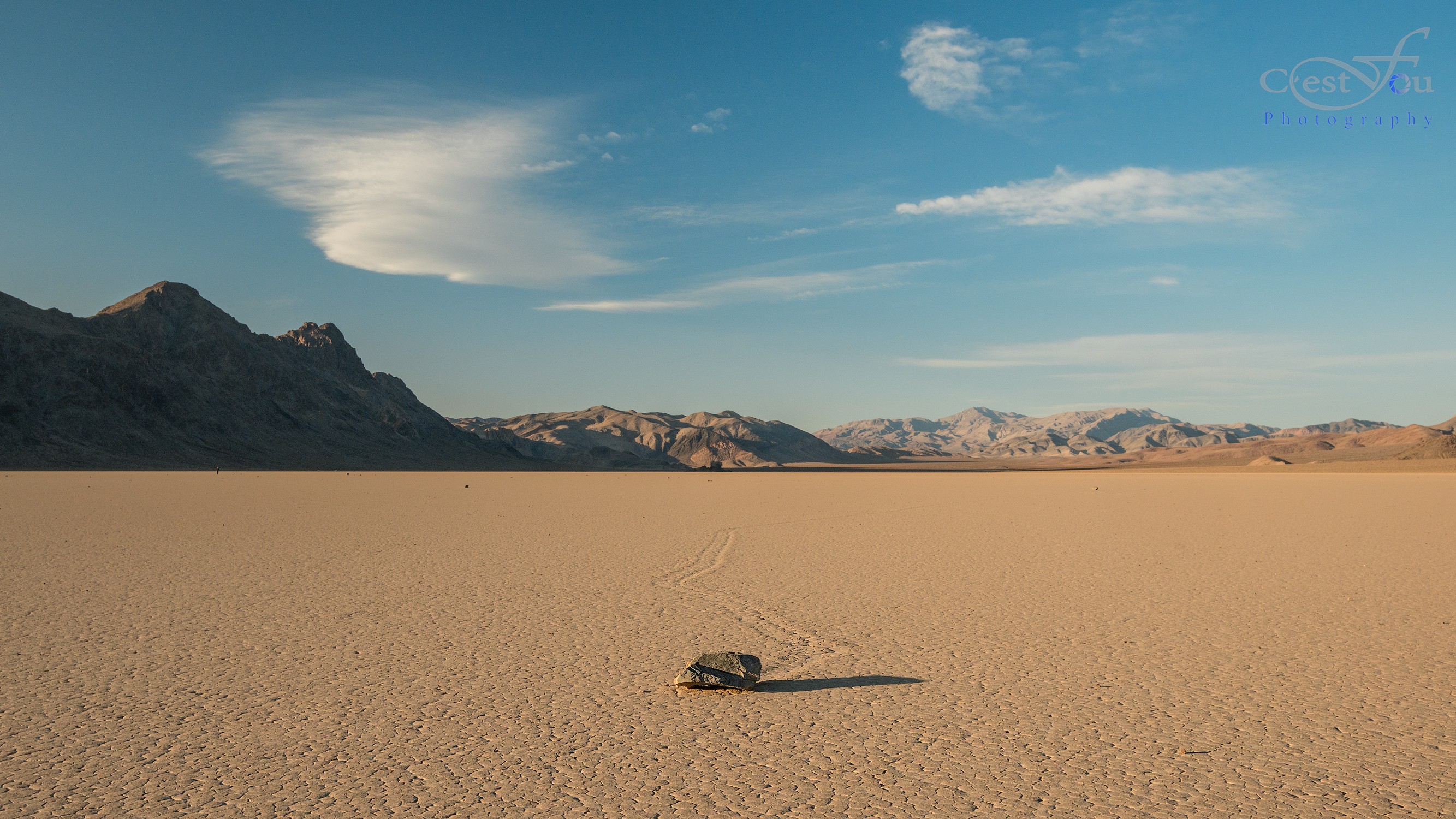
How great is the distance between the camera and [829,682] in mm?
6879

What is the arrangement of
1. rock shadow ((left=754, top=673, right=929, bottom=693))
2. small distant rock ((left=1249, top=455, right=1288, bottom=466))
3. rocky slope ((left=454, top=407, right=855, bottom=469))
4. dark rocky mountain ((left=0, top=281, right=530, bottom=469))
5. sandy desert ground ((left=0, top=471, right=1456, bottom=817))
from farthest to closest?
1. rocky slope ((left=454, top=407, right=855, bottom=469))
2. small distant rock ((left=1249, top=455, right=1288, bottom=466))
3. dark rocky mountain ((left=0, top=281, right=530, bottom=469))
4. rock shadow ((left=754, top=673, right=929, bottom=693))
5. sandy desert ground ((left=0, top=471, right=1456, bottom=817))

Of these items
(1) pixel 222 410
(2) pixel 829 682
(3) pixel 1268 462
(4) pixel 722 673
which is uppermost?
(1) pixel 222 410

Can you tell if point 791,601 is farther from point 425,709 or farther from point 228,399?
point 228,399

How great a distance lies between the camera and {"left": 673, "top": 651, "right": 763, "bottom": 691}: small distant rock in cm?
655

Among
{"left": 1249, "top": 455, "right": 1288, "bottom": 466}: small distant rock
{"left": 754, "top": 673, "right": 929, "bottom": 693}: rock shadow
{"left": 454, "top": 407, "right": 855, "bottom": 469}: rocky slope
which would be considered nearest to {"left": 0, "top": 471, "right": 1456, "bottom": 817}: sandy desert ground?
{"left": 754, "top": 673, "right": 929, "bottom": 693}: rock shadow

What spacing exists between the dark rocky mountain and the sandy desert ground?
8325 centimetres

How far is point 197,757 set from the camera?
16.9 ft

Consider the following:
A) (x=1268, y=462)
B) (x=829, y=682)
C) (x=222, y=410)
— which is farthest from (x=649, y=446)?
(x=829, y=682)

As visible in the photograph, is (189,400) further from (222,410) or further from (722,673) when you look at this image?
(722,673)

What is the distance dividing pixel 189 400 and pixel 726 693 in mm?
110672

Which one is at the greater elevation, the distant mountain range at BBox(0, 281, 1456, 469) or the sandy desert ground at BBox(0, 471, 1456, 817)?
the distant mountain range at BBox(0, 281, 1456, 469)

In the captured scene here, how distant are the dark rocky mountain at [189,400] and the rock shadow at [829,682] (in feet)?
294

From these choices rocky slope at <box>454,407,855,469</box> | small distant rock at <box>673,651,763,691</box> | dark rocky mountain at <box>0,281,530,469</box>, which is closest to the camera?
small distant rock at <box>673,651,763,691</box>

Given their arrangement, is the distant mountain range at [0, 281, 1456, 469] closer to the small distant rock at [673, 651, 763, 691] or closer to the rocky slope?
the rocky slope
